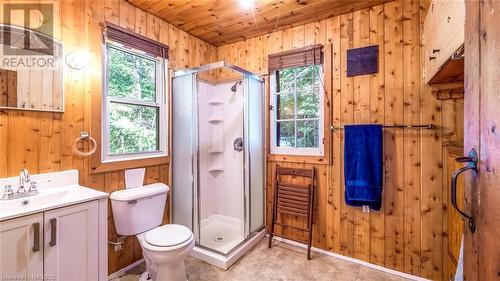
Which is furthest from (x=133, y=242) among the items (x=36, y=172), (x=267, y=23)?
(x=267, y=23)

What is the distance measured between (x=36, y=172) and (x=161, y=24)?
1.74m

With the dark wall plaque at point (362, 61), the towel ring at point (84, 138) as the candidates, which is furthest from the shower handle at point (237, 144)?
the towel ring at point (84, 138)

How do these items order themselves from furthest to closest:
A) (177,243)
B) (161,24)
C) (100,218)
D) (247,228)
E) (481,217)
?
1. (247,228)
2. (161,24)
3. (177,243)
4. (100,218)
5. (481,217)

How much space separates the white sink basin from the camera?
126 centimetres

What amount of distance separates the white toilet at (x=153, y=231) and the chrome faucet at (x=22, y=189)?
53 cm

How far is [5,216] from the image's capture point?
1114mm

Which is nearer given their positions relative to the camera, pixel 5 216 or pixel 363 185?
pixel 5 216

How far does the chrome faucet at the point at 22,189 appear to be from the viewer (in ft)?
4.54

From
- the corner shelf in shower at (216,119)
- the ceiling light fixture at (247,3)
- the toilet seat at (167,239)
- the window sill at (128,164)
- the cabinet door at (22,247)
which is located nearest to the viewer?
the cabinet door at (22,247)

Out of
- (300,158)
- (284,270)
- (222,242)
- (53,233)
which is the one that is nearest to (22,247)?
(53,233)

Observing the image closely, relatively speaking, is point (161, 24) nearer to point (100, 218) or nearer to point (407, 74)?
point (100, 218)

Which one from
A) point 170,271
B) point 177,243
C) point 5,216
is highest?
point 5,216

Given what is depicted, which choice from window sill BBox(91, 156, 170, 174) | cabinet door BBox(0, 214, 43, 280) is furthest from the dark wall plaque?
cabinet door BBox(0, 214, 43, 280)

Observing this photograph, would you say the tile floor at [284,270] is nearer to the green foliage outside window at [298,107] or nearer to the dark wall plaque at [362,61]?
the green foliage outside window at [298,107]
